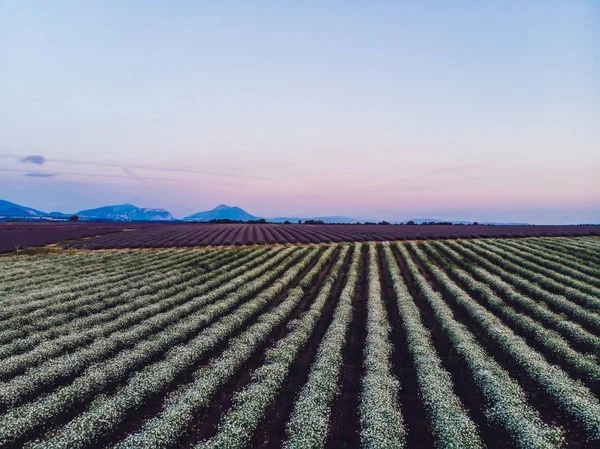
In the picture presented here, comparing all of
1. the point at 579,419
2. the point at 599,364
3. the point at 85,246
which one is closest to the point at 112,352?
the point at 579,419

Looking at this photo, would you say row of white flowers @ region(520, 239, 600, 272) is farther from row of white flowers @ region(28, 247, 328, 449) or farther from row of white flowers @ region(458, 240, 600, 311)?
row of white flowers @ region(28, 247, 328, 449)

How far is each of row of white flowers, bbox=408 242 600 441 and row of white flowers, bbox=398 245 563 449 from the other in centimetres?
110

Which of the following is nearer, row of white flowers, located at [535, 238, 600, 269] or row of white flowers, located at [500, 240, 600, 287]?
row of white flowers, located at [500, 240, 600, 287]

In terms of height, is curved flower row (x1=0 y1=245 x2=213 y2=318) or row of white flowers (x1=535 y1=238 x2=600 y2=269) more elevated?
row of white flowers (x1=535 y1=238 x2=600 y2=269)

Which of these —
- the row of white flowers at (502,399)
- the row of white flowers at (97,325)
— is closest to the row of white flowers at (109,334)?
the row of white flowers at (97,325)

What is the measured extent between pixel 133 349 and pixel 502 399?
60.8ft

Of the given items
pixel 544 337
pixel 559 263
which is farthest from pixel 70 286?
pixel 559 263

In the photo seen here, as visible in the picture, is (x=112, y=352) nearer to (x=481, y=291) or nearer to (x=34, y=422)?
(x=34, y=422)

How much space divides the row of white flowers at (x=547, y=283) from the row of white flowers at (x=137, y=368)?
2665cm

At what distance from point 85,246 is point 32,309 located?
130 ft

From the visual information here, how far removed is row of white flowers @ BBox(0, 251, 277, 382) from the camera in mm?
16288

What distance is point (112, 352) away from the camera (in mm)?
18094

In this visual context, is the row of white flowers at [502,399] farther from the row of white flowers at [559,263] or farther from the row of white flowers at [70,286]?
the row of white flowers at [70,286]

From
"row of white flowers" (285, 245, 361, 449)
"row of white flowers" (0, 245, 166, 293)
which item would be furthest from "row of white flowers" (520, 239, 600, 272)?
"row of white flowers" (0, 245, 166, 293)
